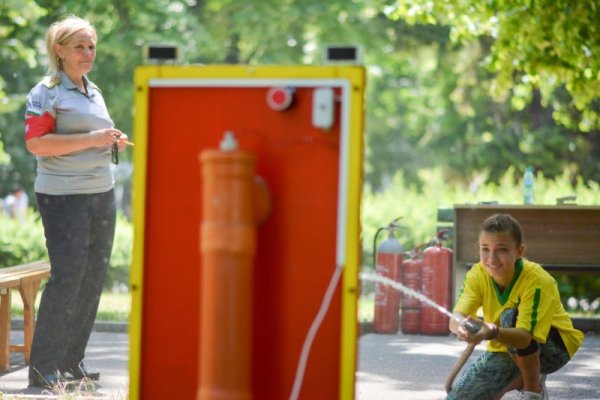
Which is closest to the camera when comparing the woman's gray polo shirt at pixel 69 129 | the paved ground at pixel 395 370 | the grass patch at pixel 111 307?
the woman's gray polo shirt at pixel 69 129

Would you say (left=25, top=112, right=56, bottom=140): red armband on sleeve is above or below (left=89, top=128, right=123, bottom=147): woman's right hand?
above

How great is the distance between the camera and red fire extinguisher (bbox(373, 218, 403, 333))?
8.91 meters

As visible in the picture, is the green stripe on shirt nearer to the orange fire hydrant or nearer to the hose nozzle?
the hose nozzle

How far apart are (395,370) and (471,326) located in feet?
8.91

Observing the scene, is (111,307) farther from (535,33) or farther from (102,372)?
(535,33)

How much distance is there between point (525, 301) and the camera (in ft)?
14.9

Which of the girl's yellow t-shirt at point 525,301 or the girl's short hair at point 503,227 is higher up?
the girl's short hair at point 503,227

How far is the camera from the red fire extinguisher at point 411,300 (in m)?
8.91

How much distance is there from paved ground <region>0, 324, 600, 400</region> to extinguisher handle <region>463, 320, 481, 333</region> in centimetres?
157

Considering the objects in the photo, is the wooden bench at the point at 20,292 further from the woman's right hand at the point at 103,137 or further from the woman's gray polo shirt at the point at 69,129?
the woman's right hand at the point at 103,137

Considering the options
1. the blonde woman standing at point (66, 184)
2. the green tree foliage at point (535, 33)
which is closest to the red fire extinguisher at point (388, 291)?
the green tree foliage at point (535, 33)

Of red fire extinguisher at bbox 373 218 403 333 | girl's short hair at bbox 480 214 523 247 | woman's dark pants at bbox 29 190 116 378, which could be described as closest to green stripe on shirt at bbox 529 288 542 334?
girl's short hair at bbox 480 214 523 247

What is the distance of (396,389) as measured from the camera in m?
5.91

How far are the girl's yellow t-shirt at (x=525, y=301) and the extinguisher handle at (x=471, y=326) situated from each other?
1.66 feet
